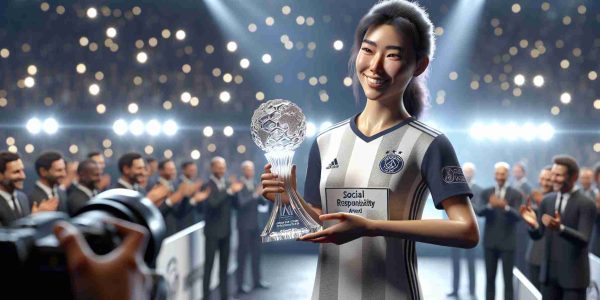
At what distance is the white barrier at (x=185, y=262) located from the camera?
17.9 feet

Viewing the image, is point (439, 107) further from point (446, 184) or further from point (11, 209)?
point (446, 184)

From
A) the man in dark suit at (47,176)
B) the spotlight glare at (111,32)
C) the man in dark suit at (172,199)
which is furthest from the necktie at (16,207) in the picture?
the spotlight glare at (111,32)

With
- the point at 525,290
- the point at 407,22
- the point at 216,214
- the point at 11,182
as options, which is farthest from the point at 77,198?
the point at 407,22

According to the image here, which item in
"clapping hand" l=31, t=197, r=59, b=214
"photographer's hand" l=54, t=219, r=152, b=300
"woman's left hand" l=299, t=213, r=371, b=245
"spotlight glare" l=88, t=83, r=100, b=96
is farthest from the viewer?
"spotlight glare" l=88, t=83, r=100, b=96

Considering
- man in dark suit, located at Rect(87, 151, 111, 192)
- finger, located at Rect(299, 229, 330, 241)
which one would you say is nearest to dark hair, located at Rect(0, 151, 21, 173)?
man in dark suit, located at Rect(87, 151, 111, 192)

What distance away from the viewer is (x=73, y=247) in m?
0.69

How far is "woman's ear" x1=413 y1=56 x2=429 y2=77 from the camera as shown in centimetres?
193

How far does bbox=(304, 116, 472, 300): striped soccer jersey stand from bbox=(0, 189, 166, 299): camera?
3.52ft

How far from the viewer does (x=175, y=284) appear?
18.8 ft

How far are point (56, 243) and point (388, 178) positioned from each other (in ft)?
4.01

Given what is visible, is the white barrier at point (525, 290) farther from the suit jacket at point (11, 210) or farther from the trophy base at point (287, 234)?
the suit jacket at point (11, 210)


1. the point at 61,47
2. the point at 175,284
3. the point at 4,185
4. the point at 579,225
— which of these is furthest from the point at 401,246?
the point at 61,47

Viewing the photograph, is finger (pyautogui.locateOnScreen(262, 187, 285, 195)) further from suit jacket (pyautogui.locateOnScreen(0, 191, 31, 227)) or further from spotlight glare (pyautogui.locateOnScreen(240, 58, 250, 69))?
spotlight glare (pyautogui.locateOnScreen(240, 58, 250, 69))

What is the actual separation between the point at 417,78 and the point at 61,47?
934 cm
